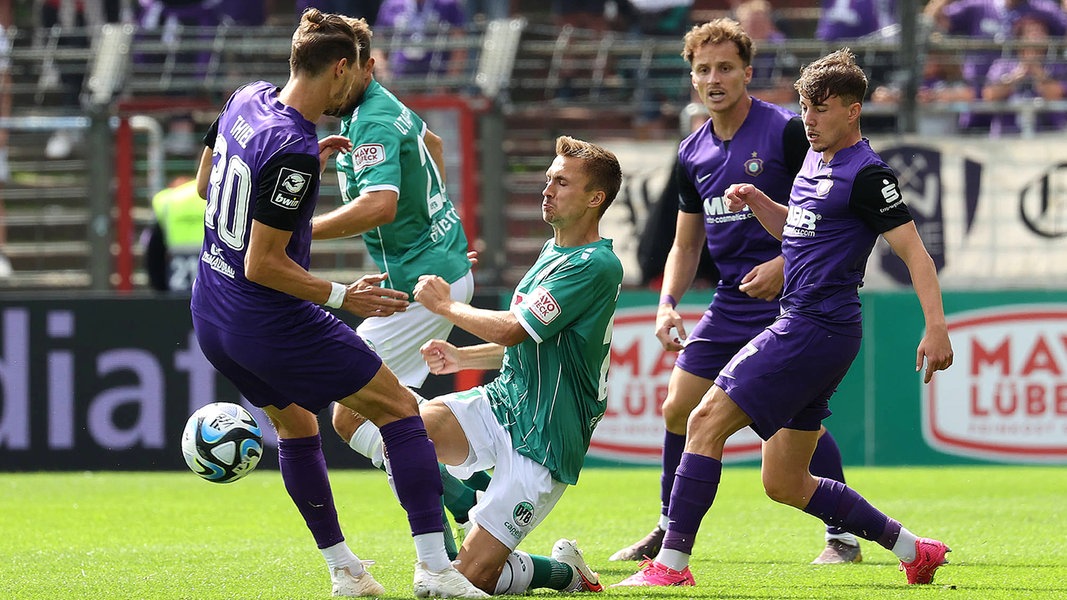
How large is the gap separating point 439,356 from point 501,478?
1.71 ft

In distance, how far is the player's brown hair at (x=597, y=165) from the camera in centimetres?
595

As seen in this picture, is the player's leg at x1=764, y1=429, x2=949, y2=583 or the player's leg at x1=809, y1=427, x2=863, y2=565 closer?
the player's leg at x1=764, y1=429, x2=949, y2=583

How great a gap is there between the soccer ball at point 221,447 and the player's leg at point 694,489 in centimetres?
163

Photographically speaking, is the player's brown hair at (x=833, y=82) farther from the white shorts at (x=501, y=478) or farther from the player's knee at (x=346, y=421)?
the player's knee at (x=346, y=421)

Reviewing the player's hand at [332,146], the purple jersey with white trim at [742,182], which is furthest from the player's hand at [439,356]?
the purple jersey with white trim at [742,182]

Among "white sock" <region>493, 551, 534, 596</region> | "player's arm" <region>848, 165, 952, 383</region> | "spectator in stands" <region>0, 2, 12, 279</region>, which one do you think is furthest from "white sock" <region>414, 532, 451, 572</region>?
"spectator in stands" <region>0, 2, 12, 279</region>

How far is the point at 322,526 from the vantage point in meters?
5.97

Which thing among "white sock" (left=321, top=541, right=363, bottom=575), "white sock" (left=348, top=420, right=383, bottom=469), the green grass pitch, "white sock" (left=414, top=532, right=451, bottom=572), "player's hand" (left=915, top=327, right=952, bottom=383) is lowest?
the green grass pitch

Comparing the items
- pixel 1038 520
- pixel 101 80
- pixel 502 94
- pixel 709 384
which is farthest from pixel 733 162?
pixel 101 80

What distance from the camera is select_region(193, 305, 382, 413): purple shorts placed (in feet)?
18.4

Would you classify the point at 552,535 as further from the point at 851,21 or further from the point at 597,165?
the point at 851,21

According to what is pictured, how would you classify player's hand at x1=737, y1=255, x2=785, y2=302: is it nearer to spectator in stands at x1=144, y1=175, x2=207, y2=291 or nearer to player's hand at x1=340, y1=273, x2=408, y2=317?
player's hand at x1=340, y1=273, x2=408, y2=317

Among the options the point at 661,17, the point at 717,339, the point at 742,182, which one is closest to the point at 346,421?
the point at 717,339

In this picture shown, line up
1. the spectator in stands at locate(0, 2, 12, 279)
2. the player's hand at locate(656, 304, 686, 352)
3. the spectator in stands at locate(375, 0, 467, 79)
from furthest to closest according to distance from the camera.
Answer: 1. the spectator in stands at locate(375, 0, 467, 79)
2. the spectator in stands at locate(0, 2, 12, 279)
3. the player's hand at locate(656, 304, 686, 352)
